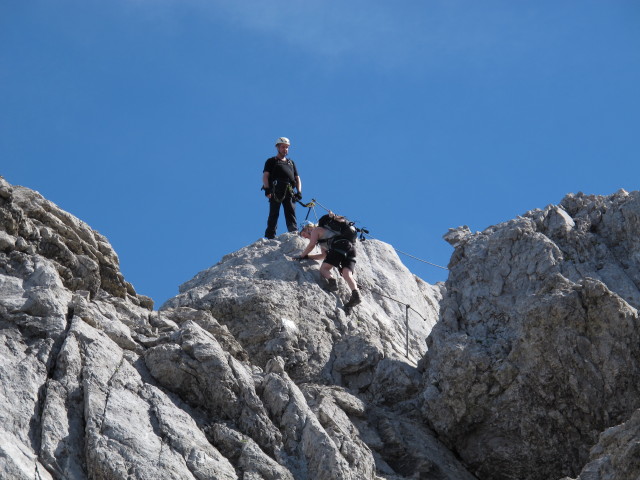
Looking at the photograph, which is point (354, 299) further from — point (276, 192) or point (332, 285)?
point (276, 192)

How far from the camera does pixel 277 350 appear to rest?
2242cm

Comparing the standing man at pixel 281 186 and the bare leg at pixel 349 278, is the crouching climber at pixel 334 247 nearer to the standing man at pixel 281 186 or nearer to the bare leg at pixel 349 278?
the bare leg at pixel 349 278

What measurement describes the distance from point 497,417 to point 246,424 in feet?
16.3

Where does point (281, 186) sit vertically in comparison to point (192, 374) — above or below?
above

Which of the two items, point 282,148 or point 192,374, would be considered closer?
point 192,374

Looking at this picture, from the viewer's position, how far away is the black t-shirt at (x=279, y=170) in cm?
2739

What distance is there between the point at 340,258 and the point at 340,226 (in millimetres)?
769

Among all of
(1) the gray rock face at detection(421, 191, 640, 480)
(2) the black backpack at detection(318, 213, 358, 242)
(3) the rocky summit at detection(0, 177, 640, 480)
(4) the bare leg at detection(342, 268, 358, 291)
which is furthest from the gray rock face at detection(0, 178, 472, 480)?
(2) the black backpack at detection(318, 213, 358, 242)

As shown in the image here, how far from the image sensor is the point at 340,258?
81.9 feet

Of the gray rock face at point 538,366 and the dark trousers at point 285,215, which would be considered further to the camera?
the dark trousers at point 285,215

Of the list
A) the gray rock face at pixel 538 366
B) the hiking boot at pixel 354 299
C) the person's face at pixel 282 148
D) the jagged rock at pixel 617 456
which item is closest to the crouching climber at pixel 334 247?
the hiking boot at pixel 354 299

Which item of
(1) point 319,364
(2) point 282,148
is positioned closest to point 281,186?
(2) point 282,148

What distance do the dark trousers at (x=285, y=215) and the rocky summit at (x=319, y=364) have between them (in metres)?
1.94

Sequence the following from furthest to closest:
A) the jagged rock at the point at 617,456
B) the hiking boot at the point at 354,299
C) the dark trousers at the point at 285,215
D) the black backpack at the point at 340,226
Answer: the dark trousers at the point at 285,215, the black backpack at the point at 340,226, the hiking boot at the point at 354,299, the jagged rock at the point at 617,456
